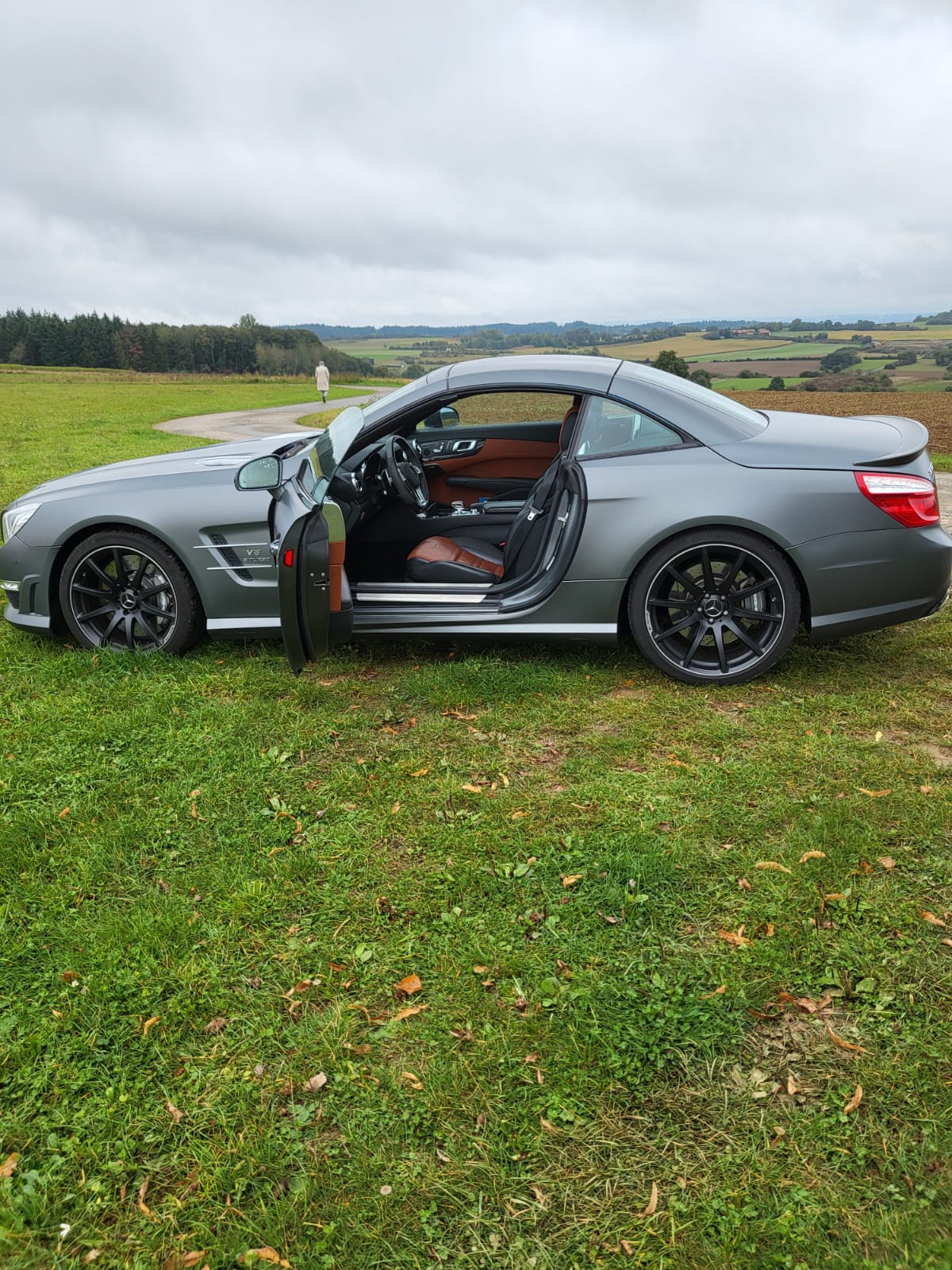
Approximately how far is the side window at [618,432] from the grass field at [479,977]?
1.20m

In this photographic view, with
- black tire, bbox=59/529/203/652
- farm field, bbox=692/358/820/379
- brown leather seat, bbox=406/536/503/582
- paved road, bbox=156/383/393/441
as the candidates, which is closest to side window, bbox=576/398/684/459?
brown leather seat, bbox=406/536/503/582

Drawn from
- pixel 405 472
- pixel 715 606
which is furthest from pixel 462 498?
pixel 715 606

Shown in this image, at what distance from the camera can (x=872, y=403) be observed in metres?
23.5

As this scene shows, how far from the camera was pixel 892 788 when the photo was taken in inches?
132

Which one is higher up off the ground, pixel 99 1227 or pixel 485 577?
pixel 485 577

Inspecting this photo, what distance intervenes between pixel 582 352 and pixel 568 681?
2.08m

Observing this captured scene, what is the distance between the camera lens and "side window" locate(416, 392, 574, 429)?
15.0ft

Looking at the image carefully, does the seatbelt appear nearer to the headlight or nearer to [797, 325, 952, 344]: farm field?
the headlight

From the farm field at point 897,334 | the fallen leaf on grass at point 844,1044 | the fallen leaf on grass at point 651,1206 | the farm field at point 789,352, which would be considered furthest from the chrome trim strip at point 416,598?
the farm field at point 897,334

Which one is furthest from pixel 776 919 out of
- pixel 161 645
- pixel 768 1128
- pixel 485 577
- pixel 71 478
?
pixel 71 478

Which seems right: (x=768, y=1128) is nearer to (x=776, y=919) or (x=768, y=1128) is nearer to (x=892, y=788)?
(x=776, y=919)

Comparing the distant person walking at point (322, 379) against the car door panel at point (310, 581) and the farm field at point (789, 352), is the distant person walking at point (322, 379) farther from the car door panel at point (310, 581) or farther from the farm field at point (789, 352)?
the car door panel at point (310, 581)

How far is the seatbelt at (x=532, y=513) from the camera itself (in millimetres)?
4484

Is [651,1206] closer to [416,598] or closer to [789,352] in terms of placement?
[416,598]
